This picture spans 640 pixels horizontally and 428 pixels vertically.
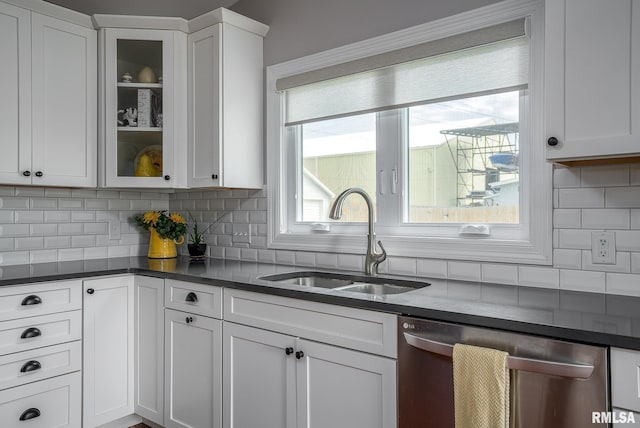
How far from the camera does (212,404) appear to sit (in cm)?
216

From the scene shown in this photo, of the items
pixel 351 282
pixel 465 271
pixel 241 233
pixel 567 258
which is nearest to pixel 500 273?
pixel 465 271

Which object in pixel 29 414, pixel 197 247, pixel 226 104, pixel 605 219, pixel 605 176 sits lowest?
pixel 29 414

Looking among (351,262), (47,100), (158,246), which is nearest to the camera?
(351,262)

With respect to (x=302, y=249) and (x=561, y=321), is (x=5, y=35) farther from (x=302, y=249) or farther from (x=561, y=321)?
(x=561, y=321)

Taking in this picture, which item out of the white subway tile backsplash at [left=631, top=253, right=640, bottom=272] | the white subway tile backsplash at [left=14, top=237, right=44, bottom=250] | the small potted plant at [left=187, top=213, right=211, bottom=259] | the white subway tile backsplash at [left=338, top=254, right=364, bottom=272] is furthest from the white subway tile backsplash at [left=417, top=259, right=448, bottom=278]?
the white subway tile backsplash at [left=14, top=237, right=44, bottom=250]

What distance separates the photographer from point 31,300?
2.15m

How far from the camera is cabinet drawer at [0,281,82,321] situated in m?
2.09

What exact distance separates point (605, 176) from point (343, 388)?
46.9 inches

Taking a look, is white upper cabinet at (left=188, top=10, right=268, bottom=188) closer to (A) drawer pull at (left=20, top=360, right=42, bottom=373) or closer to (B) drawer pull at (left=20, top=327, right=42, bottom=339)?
(B) drawer pull at (left=20, top=327, right=42, bottom=339)

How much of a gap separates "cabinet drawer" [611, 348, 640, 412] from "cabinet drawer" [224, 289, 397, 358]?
0.60 m

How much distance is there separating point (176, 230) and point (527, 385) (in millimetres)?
2331

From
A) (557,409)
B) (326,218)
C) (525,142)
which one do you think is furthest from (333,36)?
(557,409)

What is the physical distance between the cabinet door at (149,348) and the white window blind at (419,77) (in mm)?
1213

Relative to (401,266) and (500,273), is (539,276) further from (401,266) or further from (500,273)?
(401,266)
